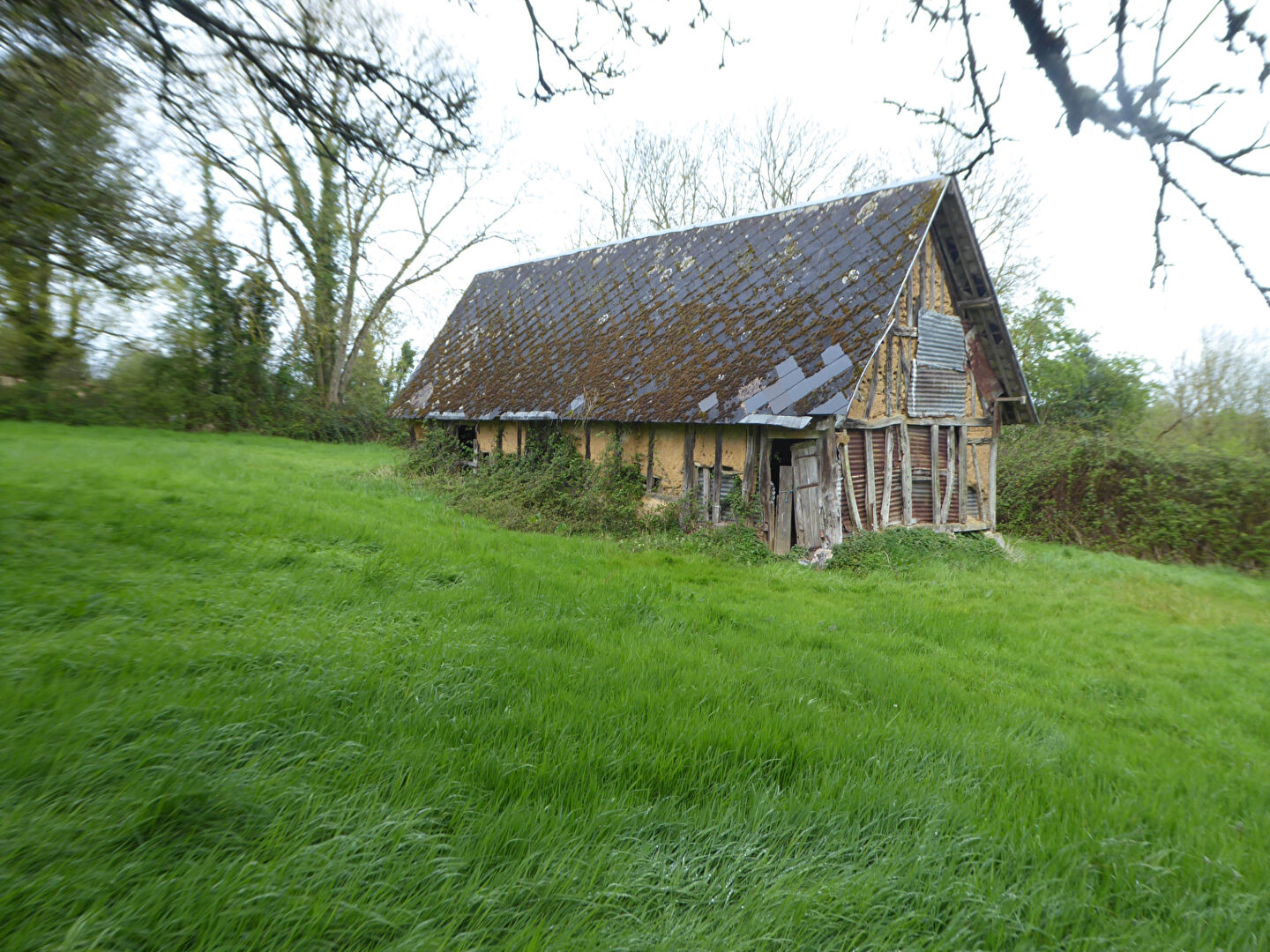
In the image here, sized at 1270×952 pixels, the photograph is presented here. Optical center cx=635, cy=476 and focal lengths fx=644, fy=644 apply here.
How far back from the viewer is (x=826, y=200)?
13.4 m

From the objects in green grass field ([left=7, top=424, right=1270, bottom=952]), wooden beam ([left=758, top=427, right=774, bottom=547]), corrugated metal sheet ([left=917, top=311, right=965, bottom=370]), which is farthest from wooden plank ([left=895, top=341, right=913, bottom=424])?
green grass field ([left=7, top=424, right=1270, bottom=952])

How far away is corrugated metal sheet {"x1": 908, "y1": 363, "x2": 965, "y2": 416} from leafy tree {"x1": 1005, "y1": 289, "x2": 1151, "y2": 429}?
8924mm

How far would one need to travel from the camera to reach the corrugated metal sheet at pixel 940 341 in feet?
39.2

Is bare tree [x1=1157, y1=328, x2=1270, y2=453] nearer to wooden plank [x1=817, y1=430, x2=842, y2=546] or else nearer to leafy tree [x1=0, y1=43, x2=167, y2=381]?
wooden plank [x1=817, y1=430, x2=842, y2=546]

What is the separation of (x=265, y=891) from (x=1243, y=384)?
24.1 m

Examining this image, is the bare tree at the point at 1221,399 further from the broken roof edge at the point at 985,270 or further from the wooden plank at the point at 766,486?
the wooden plank at the point at 766,486

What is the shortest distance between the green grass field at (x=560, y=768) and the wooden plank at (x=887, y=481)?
4844 mm

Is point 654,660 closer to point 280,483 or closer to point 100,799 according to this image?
point 100,799

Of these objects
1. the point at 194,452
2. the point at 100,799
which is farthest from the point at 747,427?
the point at 194,452

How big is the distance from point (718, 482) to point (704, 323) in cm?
362

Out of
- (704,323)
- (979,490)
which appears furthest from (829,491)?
(979,490)

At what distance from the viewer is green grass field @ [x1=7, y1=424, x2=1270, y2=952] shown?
218 centimetres

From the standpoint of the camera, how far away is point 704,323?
1325 cm

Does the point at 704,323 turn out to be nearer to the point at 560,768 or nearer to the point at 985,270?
the point at 985,270
